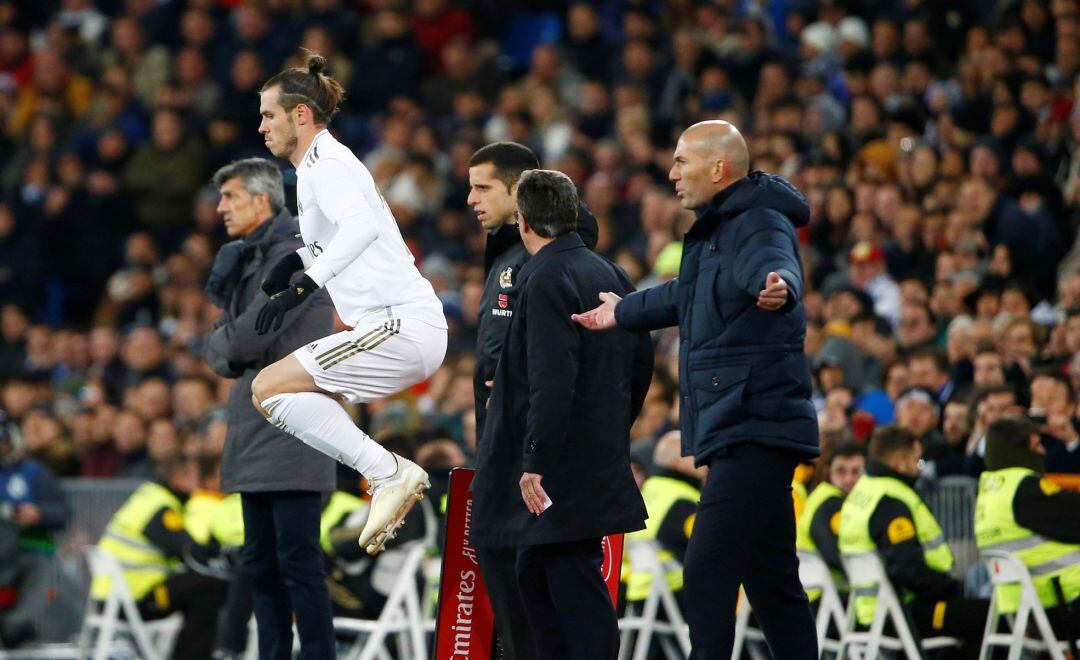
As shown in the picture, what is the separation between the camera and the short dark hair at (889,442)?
26.8 ft

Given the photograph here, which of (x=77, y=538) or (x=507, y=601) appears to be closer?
(x=507, y=601)

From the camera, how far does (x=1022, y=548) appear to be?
7770 mm

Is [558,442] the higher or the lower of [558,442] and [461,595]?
the higher

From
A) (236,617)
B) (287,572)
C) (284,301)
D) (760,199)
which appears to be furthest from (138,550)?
(760,199)

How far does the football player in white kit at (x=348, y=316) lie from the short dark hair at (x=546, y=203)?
586 mm

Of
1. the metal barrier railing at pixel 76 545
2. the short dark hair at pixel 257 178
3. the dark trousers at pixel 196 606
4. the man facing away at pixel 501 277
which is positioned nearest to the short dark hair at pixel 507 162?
the man facing away at pixel 501 277

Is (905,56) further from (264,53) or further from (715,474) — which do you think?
(715,474)

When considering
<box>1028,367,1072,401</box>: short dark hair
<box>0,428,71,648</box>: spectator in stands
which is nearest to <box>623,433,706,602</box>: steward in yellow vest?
<box>1028,367,1072,401</box>: short dark hair

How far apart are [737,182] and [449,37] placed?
39.8 feet

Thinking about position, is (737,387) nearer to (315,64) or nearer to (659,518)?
(315,64)

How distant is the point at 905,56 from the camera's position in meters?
13.7

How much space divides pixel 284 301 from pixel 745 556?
186 centimetres

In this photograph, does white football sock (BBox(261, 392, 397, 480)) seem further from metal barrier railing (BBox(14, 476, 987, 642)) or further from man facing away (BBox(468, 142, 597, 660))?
metal barrier railing (BBox(14, 476, 987, 642))

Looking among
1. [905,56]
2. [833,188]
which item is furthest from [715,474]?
[905,56]
